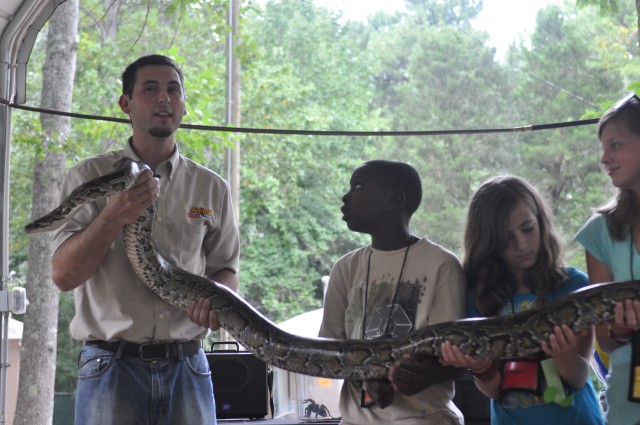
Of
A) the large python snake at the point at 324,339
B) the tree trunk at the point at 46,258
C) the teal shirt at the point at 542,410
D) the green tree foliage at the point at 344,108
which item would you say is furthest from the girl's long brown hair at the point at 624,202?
the green tree foliage at the point at 344,108

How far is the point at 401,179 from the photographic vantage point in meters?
4.00

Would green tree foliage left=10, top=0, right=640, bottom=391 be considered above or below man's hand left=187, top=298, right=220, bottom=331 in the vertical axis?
above

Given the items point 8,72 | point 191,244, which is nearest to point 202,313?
point 191,244

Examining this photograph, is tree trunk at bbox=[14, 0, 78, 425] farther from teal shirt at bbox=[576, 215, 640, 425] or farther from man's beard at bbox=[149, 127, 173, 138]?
teal shirt at bbox=[576, 215, 640, 425]

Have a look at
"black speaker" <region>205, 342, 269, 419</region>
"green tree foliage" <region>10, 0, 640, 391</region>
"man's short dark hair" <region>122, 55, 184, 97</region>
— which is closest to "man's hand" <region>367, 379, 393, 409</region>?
"man's short dark hair" <region>122, 55, 184, 97</region>

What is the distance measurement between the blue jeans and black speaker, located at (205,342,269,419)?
227 cm

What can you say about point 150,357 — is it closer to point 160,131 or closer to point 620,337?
point 160,131

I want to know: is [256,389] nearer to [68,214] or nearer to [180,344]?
[180,344]

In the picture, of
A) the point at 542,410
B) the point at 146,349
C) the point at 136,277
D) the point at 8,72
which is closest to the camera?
the point at 542,410

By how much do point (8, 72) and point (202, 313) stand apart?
Result: 269 cm

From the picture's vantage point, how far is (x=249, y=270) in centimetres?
2467

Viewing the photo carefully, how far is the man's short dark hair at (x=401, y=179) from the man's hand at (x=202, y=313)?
3.41 feet

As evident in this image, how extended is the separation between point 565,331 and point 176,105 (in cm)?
206

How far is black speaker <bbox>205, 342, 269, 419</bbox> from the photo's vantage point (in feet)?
19.7
